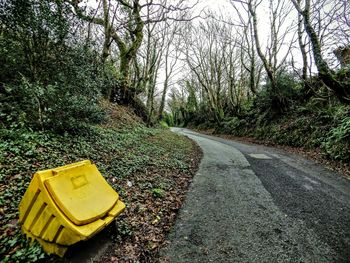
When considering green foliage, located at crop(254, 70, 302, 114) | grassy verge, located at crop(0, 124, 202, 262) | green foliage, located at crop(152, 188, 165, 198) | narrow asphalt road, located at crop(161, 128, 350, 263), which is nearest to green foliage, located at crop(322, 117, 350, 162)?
narrow asphalt road, located at crop(161, 128, 350, 263)

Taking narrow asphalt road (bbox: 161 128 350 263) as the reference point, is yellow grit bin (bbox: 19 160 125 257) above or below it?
above

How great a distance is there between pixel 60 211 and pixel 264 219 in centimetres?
327

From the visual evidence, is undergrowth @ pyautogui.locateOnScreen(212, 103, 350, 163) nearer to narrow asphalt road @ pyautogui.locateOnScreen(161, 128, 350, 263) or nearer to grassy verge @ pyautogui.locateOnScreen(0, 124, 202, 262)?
narrow asphalt road @ pyautogui.locateOnScreen(161, 128, 350, 263)

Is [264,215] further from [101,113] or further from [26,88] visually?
[101,113]

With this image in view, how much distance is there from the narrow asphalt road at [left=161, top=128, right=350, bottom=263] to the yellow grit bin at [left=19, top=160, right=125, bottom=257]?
3.96ft

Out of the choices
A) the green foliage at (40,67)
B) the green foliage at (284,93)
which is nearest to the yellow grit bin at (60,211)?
the green foliage at (40,67)

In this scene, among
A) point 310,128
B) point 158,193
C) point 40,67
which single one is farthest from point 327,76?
point 40,67

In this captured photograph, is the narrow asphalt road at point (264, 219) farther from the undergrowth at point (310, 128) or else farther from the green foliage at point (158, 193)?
the undergrowth at point (310, 128)

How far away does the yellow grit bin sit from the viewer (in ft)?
6.68

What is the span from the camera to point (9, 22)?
469 centimetres

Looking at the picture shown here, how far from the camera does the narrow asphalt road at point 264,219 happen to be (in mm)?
2801

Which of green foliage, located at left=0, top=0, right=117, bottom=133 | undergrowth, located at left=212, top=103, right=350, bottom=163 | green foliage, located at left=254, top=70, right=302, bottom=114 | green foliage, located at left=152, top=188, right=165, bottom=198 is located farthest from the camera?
green foliage, located at left=254, top=70, right=302, bottom=114

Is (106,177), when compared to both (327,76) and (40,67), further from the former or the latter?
(327,76)

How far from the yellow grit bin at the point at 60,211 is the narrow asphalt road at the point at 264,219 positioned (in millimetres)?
1207
